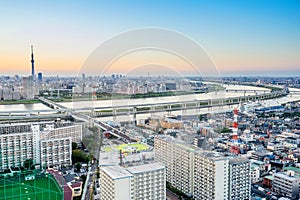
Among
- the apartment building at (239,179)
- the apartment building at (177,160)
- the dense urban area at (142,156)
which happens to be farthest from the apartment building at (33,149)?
the apartment building at (239,179)

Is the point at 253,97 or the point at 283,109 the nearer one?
the point at 283,109

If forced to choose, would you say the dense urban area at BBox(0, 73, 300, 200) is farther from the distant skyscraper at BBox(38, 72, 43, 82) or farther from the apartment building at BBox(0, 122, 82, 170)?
the distant skyscraper at BBox(38, 72, 43, 82)

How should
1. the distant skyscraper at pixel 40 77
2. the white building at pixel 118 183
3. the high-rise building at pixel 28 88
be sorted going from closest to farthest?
the white building at pixel 118 183, the high-rise building at pixel 28 88, the distant skyscraper at pixel 40 77

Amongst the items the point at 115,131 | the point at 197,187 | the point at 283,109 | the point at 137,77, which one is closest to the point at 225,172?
the point at 197,187

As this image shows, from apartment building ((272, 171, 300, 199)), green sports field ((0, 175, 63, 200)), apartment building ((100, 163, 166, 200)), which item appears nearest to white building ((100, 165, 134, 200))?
apartment building ((100, 163, 166, 200))

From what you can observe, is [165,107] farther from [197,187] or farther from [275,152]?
[275,152]

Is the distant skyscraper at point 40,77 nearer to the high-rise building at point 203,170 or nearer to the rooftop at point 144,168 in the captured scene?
the high-rise building at point 203,170
